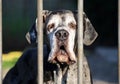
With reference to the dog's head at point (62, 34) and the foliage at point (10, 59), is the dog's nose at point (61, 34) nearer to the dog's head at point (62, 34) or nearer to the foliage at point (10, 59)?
the dog's head at point (62, 34)

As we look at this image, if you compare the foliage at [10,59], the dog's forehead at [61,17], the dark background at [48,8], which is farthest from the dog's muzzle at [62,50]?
the dark background at [48,8]

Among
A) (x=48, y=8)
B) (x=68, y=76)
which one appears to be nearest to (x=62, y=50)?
(x=68, y=76)

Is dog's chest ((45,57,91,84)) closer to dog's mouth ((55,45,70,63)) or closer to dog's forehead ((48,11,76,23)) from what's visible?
dog's mouth ((55,45,70,63))

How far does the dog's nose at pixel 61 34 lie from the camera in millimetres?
5531

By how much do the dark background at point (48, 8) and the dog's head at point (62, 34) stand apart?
7907mm

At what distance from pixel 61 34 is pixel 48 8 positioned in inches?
347

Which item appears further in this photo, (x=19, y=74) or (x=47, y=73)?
(x=19, y=74)

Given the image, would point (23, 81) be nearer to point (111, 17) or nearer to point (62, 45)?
point (62, 45)

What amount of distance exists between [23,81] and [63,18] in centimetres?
79

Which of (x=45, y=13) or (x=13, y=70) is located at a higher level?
(x=45, y=13)

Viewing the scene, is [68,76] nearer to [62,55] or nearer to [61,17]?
[62,55]

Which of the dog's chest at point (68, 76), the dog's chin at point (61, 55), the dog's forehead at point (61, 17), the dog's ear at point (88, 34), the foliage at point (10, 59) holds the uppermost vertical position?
the dog's forehead at point (61, 17)

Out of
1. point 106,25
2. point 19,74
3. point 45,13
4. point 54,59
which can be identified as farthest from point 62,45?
point 106,25

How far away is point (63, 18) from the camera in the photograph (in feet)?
19.0
